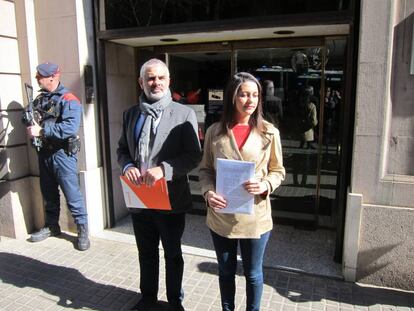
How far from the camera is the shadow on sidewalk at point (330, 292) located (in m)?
3.20

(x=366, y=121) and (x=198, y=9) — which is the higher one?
(x=198, y=9)

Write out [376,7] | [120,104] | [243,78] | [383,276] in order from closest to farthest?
1. [243,78]
2. [376,7]
3. [383,276]
4. [120,104]

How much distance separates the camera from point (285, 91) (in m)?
4.73

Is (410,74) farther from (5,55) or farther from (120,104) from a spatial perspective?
(5,55)

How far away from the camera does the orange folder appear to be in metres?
2.59

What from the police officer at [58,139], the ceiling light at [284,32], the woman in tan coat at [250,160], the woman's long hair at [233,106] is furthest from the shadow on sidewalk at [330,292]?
the ceiling light at [284,32]

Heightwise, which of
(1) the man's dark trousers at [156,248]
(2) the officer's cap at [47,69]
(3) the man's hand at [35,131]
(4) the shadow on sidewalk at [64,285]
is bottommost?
(4) the shadow on sidewalk at [64,285]

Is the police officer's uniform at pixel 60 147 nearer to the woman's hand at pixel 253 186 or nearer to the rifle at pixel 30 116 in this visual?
the rifle at pixel 30 116

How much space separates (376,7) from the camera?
10.0ft

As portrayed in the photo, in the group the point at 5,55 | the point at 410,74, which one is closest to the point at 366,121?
the point at 410,74

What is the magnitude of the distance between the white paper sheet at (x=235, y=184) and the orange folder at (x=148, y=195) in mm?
423

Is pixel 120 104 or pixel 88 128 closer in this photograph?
pixel 88 128

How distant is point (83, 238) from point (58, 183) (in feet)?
2.26

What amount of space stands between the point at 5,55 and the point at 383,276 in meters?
4.59
